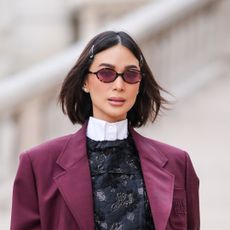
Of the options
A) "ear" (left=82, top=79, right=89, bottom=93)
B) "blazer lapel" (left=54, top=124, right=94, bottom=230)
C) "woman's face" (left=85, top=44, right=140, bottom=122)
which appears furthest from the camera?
"ear" (left=82, top=79, right=89, bottom=93)

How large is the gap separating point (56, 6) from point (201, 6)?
7.22 feet

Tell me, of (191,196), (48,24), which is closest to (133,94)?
(191,196)

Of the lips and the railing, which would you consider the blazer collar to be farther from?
the railing

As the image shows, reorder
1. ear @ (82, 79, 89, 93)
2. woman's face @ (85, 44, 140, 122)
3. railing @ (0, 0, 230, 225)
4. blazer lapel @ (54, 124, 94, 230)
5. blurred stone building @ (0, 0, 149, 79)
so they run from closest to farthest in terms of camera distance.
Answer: blazer lapel @ (54, 124, 94, 230), woman's face @ (85, 44, 140, 122), ear @ (82, 79, 89, 93), railing @ (0, 0, 230, 225), blurred stone building @ (0, 0, 149, 79)

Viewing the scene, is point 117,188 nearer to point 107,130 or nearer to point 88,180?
point 88,180

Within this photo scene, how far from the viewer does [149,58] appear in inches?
339

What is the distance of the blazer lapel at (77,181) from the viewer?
3.33 m

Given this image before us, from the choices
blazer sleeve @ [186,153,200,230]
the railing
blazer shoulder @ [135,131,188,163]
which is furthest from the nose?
the railing

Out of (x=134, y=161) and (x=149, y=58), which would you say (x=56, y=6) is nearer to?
(x=149, y=58)

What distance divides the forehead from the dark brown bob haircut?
1 cm

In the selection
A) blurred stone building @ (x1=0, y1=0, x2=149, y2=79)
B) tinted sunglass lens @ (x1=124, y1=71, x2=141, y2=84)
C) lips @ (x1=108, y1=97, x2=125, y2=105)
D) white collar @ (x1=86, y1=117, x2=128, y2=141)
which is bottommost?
white collar @ (x1=86, y1=117, x2=128, y2=141)

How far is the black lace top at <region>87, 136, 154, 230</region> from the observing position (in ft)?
11.0

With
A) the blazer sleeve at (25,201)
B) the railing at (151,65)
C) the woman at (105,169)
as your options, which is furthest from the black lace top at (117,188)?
the railing at (151,65)

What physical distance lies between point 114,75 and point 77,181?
15.3 inches
